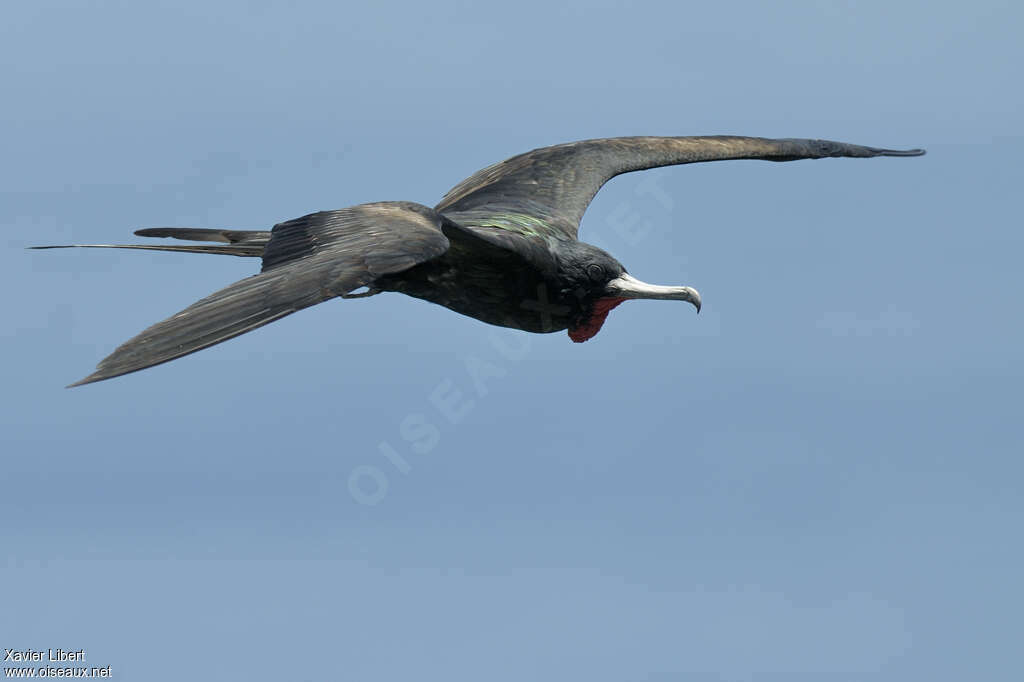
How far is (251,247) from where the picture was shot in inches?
445

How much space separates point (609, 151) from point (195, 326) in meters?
5.58

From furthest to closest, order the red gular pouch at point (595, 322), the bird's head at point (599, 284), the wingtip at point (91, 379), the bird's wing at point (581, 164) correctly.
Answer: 1. the bird's wing at point (581, 164)
2. the red gular pouch at point (595, 322)
3. the bird's head at point (599, 284)
4. the wingtip at point (91, 379)

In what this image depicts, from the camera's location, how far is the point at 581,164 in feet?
42.6

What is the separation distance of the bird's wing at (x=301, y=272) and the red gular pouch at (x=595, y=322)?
161cm

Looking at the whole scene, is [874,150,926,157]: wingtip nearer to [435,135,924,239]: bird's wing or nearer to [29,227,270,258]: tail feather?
[435,135,924,239]: bird's wing

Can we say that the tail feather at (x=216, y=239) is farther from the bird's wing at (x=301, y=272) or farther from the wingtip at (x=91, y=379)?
the wingtip at (x=91, y=379)

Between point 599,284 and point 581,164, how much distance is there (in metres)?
2.16

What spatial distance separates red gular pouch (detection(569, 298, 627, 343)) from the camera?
11219 millimetres

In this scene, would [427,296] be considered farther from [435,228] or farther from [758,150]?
[758,150]

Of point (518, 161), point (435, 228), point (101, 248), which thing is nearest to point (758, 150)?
point (518, 161)

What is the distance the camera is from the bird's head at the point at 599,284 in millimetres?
11031

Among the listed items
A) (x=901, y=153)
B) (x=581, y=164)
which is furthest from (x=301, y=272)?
(x=901, y=153)

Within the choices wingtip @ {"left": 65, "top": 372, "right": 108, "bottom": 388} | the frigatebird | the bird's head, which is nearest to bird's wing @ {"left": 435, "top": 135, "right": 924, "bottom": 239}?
the frigatebird

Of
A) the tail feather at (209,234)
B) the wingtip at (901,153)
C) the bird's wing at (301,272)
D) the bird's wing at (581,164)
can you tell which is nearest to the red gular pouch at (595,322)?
the bird's wing at (581,164)
